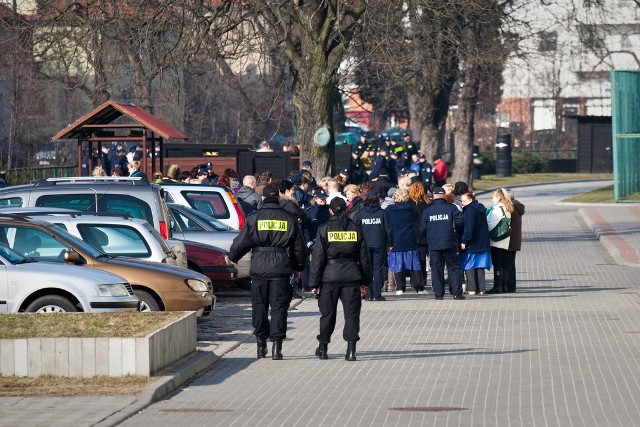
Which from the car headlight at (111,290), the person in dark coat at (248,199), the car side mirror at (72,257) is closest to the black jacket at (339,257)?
the car headlight at (111,290)

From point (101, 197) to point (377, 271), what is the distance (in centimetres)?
421

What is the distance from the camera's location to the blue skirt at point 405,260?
20859 mm

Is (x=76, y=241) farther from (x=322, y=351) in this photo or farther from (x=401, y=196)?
(x=401, y=196)

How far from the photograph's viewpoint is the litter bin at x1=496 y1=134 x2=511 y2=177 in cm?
6241

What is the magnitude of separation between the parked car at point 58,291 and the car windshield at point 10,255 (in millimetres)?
185

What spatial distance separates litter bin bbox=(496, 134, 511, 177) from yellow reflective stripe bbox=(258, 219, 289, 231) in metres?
49.3

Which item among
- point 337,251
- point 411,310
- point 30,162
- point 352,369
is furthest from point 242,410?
point 30,162

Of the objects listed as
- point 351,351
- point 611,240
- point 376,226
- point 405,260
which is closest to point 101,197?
point 376,226

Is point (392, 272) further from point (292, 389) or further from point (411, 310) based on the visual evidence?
point (292, 389)

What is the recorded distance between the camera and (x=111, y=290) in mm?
14305

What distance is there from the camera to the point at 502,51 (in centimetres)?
4019

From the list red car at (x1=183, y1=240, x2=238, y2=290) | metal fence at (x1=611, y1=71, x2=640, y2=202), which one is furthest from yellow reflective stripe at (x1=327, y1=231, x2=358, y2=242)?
metal fence at (x1=611, y1=71, x2=640, y2=202)

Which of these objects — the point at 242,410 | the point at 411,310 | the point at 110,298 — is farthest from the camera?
the point at 411,310

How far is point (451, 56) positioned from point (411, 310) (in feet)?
81.8
